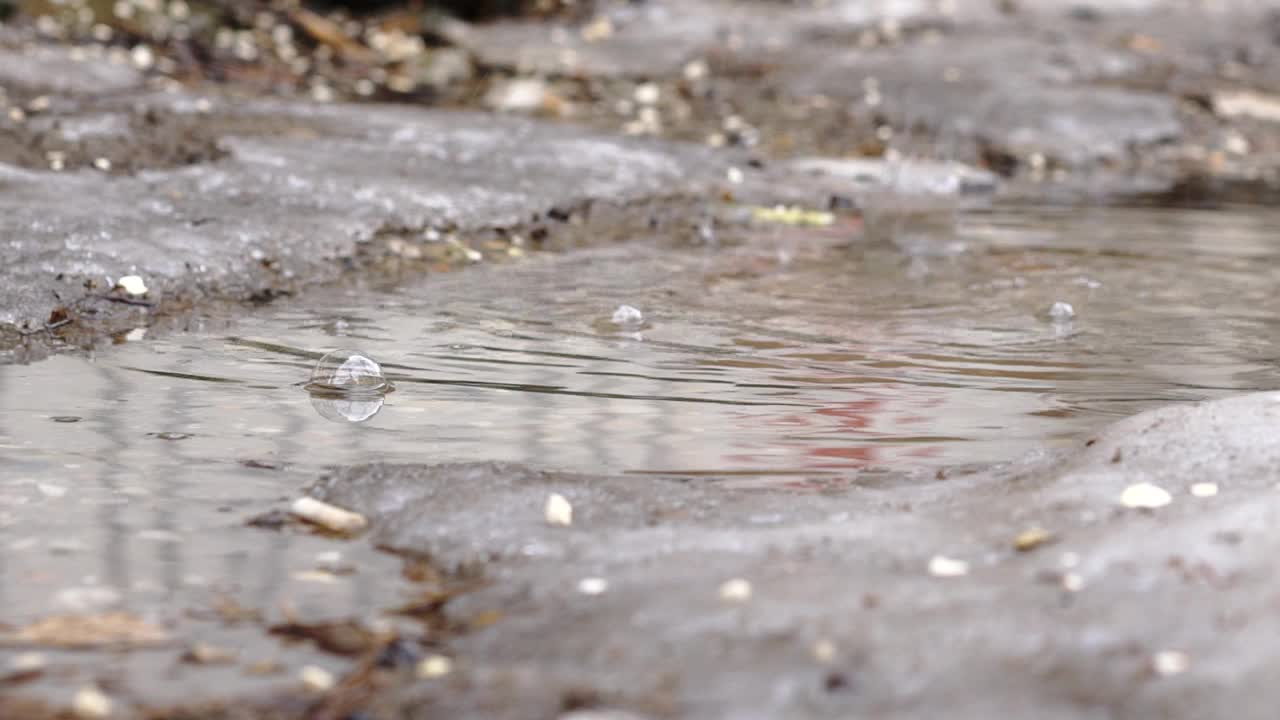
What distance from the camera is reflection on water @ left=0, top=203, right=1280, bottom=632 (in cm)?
245

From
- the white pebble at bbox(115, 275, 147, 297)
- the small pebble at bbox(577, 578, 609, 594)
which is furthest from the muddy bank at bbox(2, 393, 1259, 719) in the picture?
the white pebble at bbox(115, 275, 147, 297)

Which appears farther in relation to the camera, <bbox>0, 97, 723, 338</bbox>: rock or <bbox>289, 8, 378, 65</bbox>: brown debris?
<bbox>289, 8, 378, 65</bbox>: brown debris

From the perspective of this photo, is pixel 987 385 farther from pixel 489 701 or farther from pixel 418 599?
pixel 489 701

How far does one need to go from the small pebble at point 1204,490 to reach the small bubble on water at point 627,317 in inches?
71.7

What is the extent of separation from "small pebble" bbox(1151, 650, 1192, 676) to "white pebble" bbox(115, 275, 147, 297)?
2827 millimetres

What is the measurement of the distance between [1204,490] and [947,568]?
1.51 ft

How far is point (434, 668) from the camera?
1.87 meters

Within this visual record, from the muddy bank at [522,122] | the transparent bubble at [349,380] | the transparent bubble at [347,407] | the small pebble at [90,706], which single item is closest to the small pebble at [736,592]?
the small pebble at [90,706]

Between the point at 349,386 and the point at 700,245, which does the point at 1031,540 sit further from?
the point at 700,245

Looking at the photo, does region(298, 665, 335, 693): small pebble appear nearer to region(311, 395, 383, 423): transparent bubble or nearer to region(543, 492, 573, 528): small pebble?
region(543, 492, 573, 528): small pebble

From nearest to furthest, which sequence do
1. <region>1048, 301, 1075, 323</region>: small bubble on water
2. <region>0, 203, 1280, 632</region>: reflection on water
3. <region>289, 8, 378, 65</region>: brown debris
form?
1. <region>0, 203, 1280, 632</region>: reflection on water
2. <region>1048, 301, 1075, 323</region>: small bubble on water
3. <region>289, 8, 378, 65</region>: brown debris

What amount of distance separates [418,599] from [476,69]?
7526 mm

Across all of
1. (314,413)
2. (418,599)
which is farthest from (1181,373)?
(418,599)

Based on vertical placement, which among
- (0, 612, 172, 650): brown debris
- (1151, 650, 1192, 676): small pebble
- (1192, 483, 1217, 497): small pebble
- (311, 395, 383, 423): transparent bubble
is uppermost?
(1192, 483, 1217, 497): small pebble
